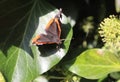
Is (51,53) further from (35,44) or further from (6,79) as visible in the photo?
(6,79)

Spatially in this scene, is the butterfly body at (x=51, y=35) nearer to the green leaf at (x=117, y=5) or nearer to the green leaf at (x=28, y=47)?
the green leaf at (x=28, y=47)

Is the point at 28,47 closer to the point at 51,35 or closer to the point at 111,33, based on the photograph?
the point at 51,35

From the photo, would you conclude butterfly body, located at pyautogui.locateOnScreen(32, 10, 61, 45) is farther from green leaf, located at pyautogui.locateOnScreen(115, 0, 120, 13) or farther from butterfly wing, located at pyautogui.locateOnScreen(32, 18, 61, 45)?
green leaf, located at pyautogui.locateOnScreen(115, 0, 120, 13)

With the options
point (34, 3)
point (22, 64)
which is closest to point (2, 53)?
point (22, 64)

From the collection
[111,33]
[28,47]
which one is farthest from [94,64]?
[28,47]

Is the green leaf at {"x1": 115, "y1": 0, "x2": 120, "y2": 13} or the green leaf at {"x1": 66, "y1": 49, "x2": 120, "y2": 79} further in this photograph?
the green leaf at {"x1": 115, "y1": 0, "x2": 120, "y2": 13}

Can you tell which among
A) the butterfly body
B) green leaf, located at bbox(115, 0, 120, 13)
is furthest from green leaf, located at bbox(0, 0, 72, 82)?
green leaf, located at bbox(115, 0, 120, 13)

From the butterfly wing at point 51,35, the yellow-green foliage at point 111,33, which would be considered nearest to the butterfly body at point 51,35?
the butterfly wing at point 51,35
